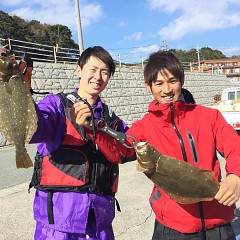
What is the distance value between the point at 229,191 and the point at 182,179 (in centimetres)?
28

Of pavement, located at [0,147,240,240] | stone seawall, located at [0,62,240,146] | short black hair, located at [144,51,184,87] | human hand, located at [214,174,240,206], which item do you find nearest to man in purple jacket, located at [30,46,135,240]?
short black hair, located at [144,51,184,87]

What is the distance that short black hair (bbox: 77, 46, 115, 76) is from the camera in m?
2.42

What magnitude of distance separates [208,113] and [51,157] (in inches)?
45.1

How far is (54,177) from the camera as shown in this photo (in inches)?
86.0

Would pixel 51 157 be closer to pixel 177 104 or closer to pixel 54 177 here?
pixel 54 177

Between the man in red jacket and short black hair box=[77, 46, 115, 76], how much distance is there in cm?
32

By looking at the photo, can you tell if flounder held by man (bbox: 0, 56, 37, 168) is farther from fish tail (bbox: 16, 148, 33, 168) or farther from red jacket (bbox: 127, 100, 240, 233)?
red jacket (bbox: 127, 100, 240, 233)

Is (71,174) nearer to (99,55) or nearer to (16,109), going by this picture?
(16,109)

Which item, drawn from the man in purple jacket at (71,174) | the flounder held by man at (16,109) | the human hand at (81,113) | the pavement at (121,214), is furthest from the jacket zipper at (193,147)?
the pavement at (121,214)

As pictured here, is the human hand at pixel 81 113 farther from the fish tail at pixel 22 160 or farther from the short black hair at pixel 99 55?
the short black hair at pixel 99 55

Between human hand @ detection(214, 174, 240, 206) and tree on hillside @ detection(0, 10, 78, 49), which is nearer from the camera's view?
human hand @ detection(214, 174, 240, 206)

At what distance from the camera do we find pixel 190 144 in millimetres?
2145

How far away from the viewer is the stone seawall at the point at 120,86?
13.8 meters

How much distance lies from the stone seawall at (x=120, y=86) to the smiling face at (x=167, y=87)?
10272 millimetres
